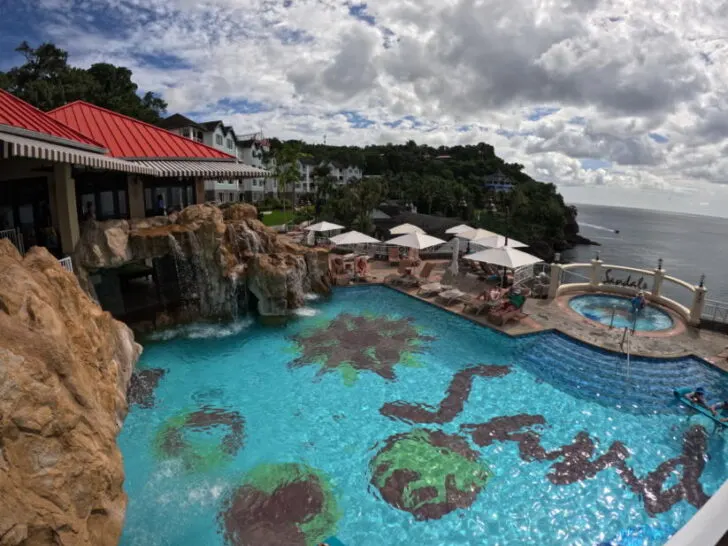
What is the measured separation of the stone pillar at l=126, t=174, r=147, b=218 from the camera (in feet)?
63.5

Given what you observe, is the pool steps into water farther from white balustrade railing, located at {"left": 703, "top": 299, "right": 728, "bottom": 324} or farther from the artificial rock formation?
the artificial rock formation

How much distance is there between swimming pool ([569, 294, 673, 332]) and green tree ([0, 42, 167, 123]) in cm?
5099

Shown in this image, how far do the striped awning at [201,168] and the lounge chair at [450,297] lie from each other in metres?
11.8

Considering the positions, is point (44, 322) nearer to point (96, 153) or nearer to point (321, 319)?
point (96, 153)

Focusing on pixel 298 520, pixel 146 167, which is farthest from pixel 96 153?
pixel 298 520

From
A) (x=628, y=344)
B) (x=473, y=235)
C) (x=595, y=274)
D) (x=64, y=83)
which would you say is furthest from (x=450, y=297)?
(x=64, y=83)

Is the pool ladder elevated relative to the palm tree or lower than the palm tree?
lower

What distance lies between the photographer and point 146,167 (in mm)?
16938

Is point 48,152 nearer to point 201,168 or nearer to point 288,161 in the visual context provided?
point 201,168

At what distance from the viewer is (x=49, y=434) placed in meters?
5.56

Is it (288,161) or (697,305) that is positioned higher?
(288,161)

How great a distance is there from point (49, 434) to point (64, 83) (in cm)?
5790

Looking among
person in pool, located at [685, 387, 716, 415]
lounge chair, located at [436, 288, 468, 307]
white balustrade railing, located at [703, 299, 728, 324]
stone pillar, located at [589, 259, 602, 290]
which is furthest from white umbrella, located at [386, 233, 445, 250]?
person in pool, located at [685, 387, 716, 415]

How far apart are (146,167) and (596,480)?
18.4m
